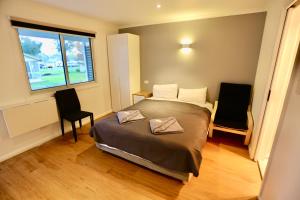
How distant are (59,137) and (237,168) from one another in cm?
315

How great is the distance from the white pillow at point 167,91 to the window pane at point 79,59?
1.67 meters

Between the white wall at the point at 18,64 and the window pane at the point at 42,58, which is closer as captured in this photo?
the white wall at the point at 18,64

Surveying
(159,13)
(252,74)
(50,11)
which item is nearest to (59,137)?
(50,11)

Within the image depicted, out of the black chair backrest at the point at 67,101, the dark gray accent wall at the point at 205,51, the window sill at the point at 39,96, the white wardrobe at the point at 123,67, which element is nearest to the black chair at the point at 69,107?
the black chair backrest at the point at 67,101

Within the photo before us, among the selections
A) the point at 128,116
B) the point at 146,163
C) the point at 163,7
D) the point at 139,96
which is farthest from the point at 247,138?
the point at 163,7

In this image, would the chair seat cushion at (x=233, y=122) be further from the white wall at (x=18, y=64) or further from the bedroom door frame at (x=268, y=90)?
the white wall at (x=18, y=64)

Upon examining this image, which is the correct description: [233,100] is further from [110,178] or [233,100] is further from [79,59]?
[79,59]

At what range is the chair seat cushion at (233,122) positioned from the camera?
2.50 metres

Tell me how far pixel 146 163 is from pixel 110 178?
0.50 m

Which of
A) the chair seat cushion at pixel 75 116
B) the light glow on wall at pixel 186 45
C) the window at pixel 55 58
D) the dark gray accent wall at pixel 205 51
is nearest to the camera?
the window at pixel 55 58

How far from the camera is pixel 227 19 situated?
2930 millimetres

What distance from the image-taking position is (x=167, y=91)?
3619 millimetres

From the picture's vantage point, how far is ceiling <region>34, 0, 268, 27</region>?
2.36 m

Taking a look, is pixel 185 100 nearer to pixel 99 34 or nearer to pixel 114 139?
pixel 114 139
